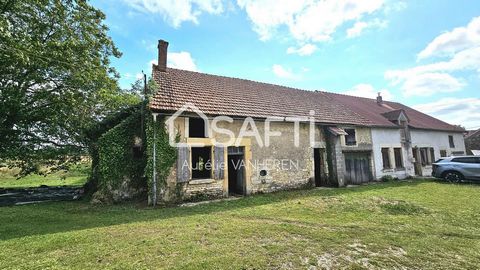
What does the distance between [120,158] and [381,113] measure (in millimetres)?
18382

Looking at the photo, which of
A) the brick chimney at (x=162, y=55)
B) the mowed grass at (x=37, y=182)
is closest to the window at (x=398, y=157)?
the brick chimney at (x=162, y=55)

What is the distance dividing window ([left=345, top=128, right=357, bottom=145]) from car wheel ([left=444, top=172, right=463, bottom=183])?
572 centimetres

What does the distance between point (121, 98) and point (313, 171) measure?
33.7 ft

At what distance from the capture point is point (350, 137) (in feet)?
47.2

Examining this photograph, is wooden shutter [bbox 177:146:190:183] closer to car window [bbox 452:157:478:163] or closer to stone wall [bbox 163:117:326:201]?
stone wall [bbox 163:117:326:201]

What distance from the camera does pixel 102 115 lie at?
1245 centimetres

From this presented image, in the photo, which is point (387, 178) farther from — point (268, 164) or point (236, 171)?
point (236, 171)

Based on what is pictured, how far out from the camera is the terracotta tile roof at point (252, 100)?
34.0 ft

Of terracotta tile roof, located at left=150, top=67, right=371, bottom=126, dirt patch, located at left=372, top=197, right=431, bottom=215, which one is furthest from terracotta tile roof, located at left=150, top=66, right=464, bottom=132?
dirt patch, located at left=372, top=197, right=431, bottom=215

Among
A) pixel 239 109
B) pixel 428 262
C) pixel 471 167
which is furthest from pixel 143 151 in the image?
pixel 471 167

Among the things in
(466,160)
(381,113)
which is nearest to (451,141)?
(381,113)

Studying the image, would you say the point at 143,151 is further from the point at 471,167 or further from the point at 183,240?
the point at 471,167

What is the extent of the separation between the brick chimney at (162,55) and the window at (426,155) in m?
19.4

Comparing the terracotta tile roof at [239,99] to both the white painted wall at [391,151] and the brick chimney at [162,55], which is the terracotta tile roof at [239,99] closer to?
the brick chimney at [162,55]
